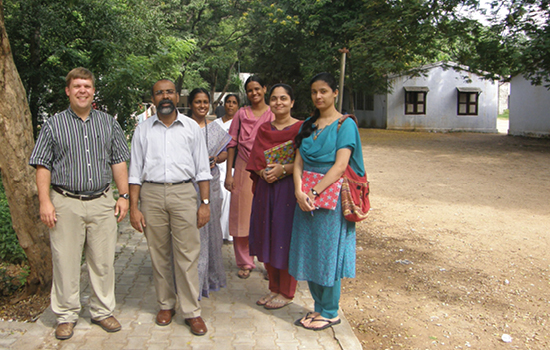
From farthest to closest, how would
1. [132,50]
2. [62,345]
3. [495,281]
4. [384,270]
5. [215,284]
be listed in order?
[132,50], [384,270], [495,281], [215,284], [62,345]

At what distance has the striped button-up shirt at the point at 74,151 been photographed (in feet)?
11.0

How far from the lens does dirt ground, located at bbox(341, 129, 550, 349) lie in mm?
3881

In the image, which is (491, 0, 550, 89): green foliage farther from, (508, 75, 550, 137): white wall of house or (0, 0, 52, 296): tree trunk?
(0, 0, 52, 296): tree trunk

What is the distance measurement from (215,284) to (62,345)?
1.41 metres

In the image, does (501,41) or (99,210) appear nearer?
(99,210)

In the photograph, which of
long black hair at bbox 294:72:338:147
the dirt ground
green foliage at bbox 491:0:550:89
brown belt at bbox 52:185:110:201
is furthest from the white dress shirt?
green foliage at bbox 491:0:550:89

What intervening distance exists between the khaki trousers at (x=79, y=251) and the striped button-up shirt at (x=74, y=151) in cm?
14

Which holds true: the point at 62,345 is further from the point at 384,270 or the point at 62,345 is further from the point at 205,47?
the point at 205,47

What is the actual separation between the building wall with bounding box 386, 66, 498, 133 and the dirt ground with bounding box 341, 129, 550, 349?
52.8ft

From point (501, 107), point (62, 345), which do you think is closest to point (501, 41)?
point (62, 345)

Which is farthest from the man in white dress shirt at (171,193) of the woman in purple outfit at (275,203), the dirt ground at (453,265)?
the dirt ground at (453,265)

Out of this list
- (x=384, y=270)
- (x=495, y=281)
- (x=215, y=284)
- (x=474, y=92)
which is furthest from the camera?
(x=474, y=92)

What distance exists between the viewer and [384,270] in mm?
5281

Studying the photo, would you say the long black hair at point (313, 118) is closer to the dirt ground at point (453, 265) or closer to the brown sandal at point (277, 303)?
the brown sandal at point (277, 303)
